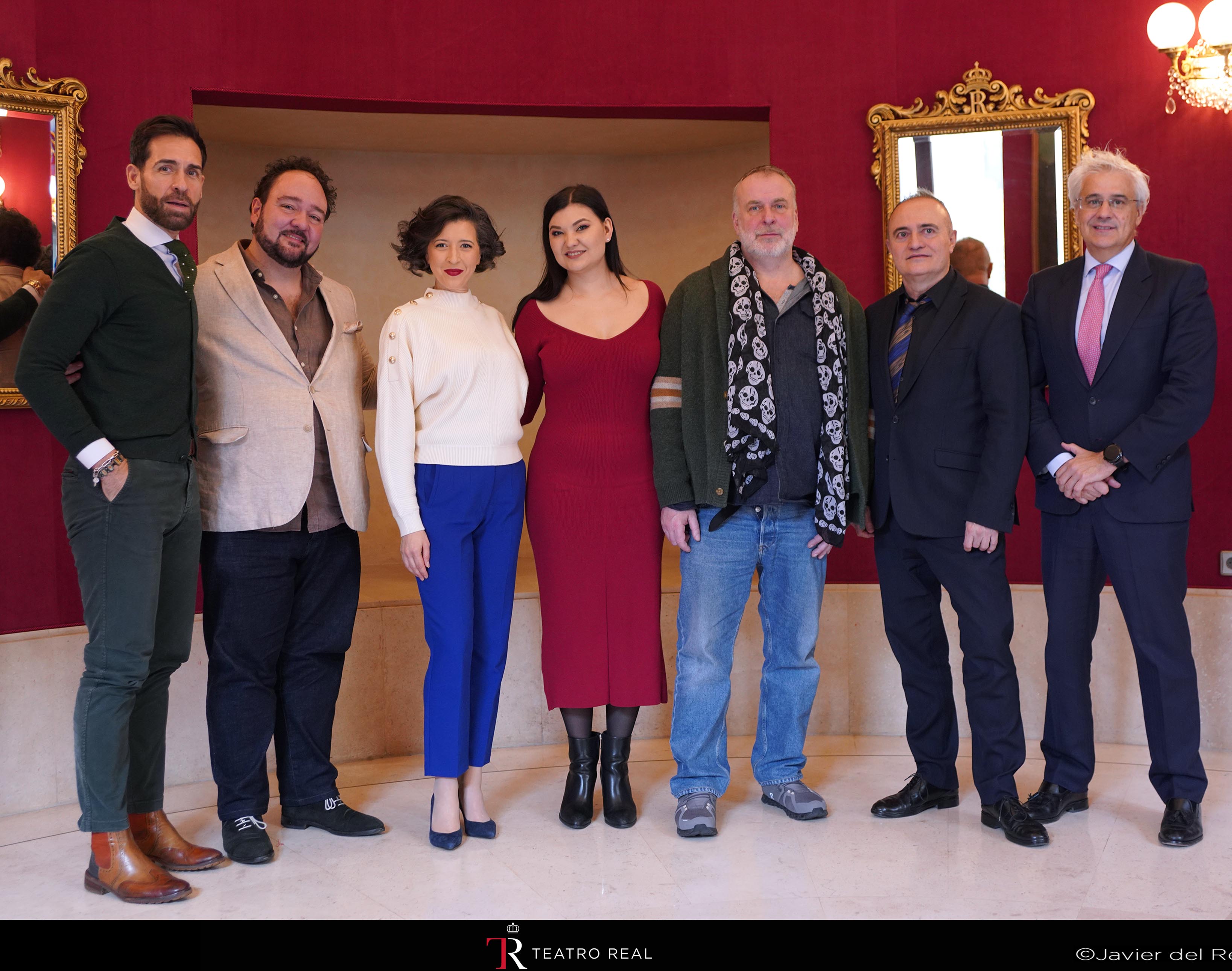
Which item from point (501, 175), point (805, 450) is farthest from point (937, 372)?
point (501, 175)

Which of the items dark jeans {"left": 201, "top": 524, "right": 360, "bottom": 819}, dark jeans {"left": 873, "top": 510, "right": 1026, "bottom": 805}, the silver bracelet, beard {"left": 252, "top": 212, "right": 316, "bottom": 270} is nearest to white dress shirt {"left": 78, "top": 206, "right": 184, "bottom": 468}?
beard {"left": 252, "top": 212, "right": 316, "bottom": 270}

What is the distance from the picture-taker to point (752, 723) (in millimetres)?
4398

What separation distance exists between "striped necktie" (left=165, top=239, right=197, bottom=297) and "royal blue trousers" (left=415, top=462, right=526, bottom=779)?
776 mm

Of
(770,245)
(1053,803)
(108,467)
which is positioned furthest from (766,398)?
(108,467)

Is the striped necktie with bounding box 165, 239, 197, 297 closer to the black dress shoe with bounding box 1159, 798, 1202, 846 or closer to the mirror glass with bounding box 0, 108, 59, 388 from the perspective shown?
the mirror glass with bounding box 0, 108, 59, 388

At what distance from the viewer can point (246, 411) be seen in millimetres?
3014

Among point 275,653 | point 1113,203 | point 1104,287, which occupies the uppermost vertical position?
point 1113,203

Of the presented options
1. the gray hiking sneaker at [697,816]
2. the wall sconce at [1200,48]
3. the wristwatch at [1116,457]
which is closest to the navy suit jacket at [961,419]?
the wristwatch at [1116,457]

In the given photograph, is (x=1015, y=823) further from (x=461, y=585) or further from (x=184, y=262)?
(x=184, y=262)

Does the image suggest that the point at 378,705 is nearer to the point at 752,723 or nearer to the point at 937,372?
→ the point at 752,723

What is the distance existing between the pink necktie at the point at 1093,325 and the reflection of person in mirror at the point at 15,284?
3.23 m

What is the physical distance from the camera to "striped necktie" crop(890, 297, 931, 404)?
10.7ft

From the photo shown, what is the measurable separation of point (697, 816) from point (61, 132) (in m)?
3.01
